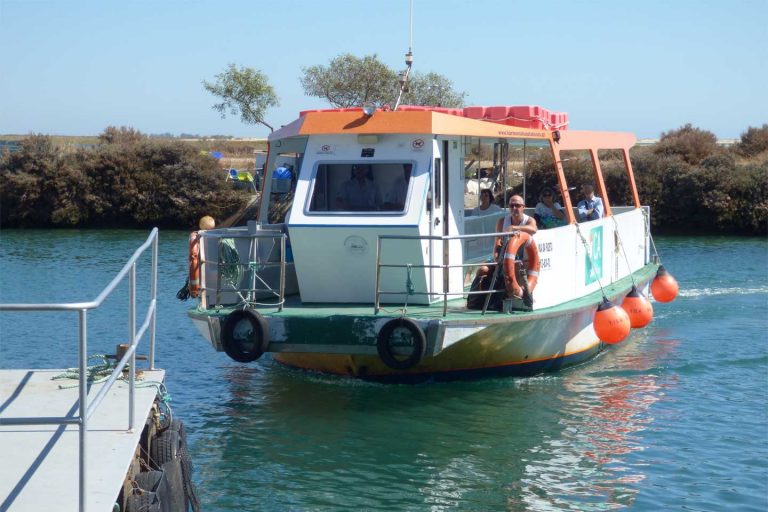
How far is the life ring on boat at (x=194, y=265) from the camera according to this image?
38.2ft

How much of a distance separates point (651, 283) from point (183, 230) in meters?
25.5

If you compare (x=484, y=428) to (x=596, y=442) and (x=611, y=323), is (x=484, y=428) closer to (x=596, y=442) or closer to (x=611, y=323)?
(x=596, y=442)

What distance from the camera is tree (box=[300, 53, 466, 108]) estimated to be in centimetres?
4324

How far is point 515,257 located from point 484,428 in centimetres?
197

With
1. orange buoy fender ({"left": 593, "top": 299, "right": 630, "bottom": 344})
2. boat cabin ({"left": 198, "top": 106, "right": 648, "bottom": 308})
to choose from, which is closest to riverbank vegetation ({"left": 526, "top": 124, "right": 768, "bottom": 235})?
orange buoy fender ({"left": 593, "top": 299, "right": 630, "bottom": 344})

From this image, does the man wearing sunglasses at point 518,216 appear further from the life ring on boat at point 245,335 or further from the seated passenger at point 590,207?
the seated passenger at point 590,207

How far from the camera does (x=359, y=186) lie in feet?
38.9

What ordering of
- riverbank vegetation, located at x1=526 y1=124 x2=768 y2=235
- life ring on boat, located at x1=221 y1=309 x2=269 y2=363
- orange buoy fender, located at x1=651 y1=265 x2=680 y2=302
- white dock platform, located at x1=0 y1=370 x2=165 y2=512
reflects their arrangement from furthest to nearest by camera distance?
riverbank vegetation, located at x1=526 y1=124 x2=768 y2=235, orange buoy fender, located at x1=651 y1=265 x2=680 y2=302, life ring on boat, located at x1=221 y1=309 x2=269 y2=363, white dock platform, located at x1=0 y1=370 x2=165 y2=512

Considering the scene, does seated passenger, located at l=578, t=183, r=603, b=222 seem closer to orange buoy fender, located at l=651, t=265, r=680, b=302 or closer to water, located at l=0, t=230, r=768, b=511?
orange buoy fender, located at l=651, t=265, r=680, b=302

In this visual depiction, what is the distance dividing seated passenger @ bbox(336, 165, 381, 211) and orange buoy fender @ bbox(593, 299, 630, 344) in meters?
3.19

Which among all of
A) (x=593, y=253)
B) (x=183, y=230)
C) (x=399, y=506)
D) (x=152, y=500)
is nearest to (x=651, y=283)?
(x=593, y=253)

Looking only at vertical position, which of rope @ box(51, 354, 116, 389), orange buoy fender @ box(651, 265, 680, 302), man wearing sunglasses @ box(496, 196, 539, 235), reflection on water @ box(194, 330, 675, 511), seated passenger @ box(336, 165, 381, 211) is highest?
seated passenger @ box(336, 165, 381, 211)

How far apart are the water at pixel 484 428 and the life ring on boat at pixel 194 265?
4.81ft

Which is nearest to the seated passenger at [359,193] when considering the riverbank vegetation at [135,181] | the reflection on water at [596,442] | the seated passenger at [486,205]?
the seated passenger at [486,205]
